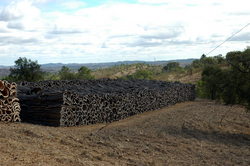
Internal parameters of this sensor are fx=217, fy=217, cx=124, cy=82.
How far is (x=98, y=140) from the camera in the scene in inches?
316

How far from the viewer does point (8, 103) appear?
8648 mm

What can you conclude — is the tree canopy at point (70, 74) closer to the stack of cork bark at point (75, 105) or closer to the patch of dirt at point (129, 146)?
the stack of cork bark at point (75, 105)

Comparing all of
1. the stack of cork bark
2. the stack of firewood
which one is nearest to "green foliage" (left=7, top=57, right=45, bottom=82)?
the stack of cork bark

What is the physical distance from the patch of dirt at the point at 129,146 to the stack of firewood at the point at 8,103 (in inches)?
20.6

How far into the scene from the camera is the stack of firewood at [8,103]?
8.40 metres

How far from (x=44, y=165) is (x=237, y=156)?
649cm

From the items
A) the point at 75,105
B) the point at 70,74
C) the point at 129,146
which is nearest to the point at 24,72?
the point at 70,74

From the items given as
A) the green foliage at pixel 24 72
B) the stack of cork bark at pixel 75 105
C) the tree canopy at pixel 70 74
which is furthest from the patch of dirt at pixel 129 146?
the tree canopy at pixel 70 74

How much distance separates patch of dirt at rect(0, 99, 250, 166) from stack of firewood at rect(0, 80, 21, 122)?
0.52 meters

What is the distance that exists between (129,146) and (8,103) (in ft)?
16.8

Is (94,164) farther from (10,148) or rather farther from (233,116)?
(233,116)

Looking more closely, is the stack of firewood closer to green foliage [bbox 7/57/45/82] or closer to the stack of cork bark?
the stack of cork bark

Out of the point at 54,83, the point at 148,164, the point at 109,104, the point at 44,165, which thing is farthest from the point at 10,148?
the point at 54,83

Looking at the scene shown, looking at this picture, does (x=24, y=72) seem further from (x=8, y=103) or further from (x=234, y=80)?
(x=234, y=80)
